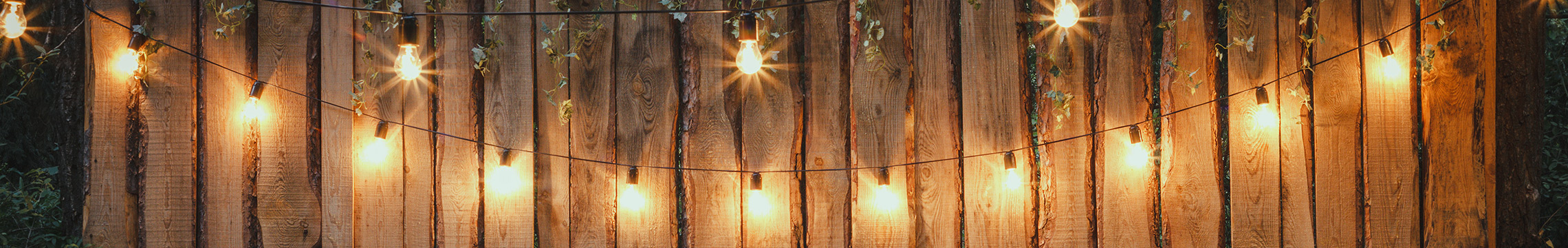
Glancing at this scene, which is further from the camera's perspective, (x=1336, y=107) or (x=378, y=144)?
(x=378, y=144)

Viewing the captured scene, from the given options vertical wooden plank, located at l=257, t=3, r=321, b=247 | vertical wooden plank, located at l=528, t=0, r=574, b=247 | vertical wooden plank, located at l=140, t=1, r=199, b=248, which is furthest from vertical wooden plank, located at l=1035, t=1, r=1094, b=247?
vertical wooden plank, located at l=140, t=1, r=199, b=248

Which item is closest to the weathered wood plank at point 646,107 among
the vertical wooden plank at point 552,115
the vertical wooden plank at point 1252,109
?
the vertical wooden plank at point 552,115

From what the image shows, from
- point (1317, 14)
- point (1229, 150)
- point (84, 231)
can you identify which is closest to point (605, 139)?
point (84, 231)

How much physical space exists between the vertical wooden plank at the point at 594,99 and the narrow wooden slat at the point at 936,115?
99cm

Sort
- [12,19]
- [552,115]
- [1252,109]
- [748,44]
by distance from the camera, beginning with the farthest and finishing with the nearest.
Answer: [552,115], [1252,109], [12,19], [748,44]

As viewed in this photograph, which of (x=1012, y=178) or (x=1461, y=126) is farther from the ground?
(x=1461, y=126)

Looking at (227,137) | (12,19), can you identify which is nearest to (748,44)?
(227,137)

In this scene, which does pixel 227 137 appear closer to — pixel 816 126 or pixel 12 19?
pixel 12 19

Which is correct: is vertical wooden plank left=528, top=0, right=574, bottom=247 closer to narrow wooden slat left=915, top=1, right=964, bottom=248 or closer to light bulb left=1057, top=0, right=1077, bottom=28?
narrow wooden slat left=915, top=1, right=964, bottom=248

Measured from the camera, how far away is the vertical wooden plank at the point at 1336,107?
2766 mm

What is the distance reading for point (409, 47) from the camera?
238 cm

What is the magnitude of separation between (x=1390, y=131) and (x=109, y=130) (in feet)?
13.9

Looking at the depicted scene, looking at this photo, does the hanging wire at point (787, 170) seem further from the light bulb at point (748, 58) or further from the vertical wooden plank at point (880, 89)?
the light bulb at point (748, 58)

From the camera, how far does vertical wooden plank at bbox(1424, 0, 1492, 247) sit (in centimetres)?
277
